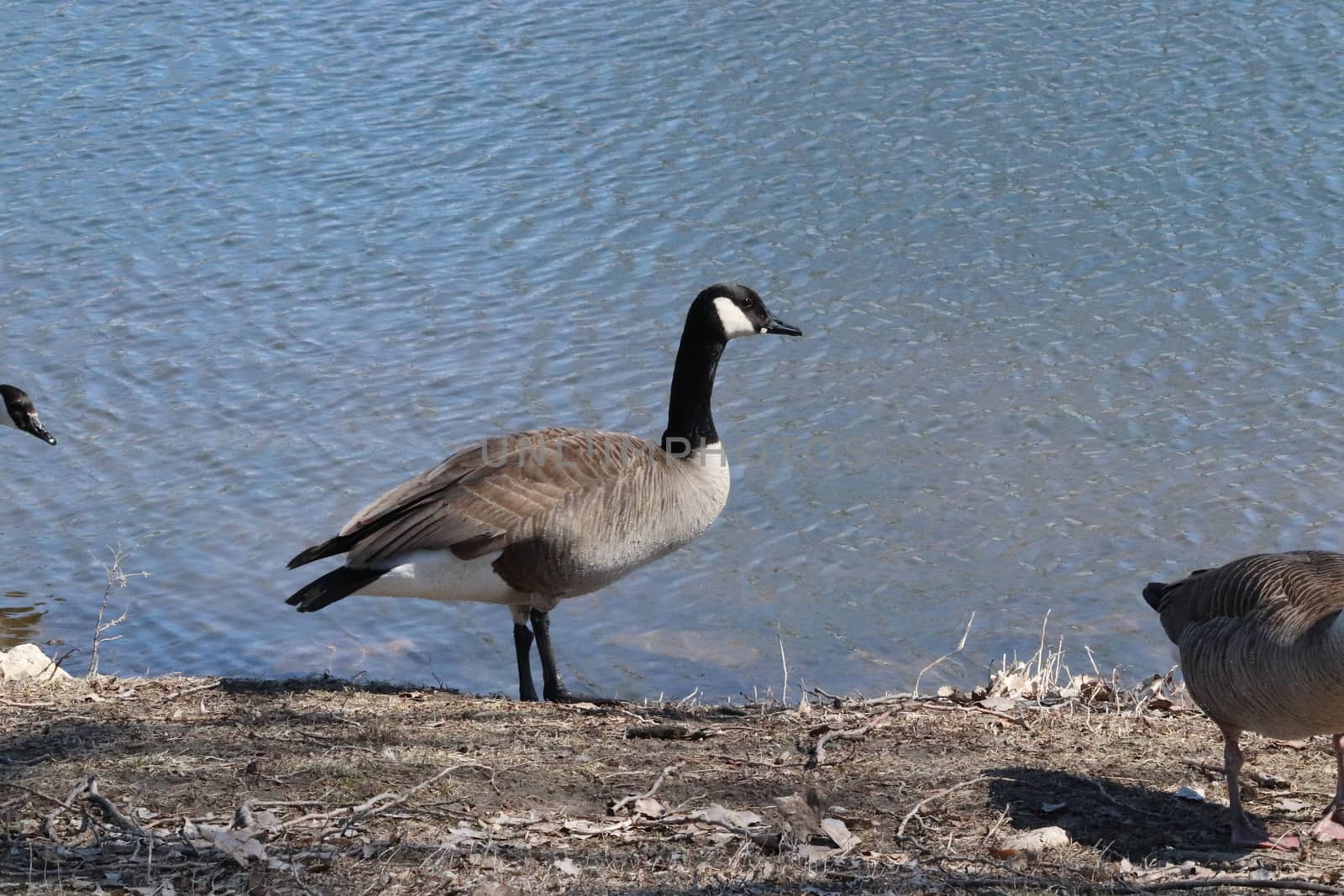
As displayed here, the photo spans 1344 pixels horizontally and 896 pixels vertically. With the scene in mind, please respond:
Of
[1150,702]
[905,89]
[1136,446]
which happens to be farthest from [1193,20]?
[1150,702]

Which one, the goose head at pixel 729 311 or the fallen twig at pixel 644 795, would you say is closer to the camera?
the fallen twig at pixel 644 795

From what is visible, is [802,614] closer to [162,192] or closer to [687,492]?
[687,492]

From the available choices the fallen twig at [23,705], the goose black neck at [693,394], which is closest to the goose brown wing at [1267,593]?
the goose black neck at [693,394]

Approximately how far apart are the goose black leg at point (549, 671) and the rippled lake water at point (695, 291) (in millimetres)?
902

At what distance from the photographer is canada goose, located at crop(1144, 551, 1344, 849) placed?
13.6ft

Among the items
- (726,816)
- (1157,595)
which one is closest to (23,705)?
(726,816)

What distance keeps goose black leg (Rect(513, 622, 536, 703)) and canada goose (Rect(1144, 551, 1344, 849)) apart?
8.97ft

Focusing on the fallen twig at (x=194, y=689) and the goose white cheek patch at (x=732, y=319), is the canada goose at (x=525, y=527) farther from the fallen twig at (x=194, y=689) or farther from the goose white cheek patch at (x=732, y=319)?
the goose white cheek patch at (x=732, y=319)

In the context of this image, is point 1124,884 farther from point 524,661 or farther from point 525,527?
point 524,661

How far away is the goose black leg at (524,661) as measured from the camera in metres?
6.38

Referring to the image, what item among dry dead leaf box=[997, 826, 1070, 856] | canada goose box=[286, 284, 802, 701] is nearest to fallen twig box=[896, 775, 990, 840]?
dry dead leaf box=[997, 826, 1070, 856]

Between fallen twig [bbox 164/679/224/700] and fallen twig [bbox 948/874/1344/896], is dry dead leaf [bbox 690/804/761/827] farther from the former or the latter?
fallen twig [bbox 164/679/224/700]

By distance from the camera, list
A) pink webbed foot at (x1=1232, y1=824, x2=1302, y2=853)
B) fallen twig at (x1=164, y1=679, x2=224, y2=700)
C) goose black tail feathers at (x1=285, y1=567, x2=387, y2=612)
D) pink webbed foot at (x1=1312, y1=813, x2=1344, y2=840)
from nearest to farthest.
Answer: pink webbed foot at (x1=1232, y1=824, x2=1302, y2=853) → pink webbed foot at (x1=1312, y1=813, x2=1344, y2=840) → fallen twig at (x1=164, y1=679, x2=224, y2=700) → goose black tail feathers at (x1=285, y1=567, x2=387, y2=612)

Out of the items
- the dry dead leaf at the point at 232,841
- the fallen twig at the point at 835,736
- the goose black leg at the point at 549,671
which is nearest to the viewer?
the dry dead leaf at the point at 232,841
